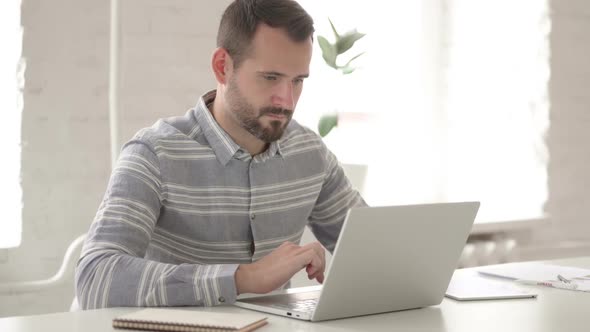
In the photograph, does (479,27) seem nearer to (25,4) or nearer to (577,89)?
(577,89)

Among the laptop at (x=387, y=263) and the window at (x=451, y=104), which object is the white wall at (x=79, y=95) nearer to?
the window at (x=451, y=104)

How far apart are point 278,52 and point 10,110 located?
126 cm

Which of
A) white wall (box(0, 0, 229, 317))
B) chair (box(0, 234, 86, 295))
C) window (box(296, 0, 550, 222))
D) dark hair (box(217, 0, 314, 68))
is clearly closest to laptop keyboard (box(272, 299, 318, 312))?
dark hair (box(217, 0, 314, 68))

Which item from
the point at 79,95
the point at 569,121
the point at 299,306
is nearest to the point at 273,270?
the point at 299,306

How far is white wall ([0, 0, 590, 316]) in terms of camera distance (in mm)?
2826

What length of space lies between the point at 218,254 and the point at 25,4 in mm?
1295

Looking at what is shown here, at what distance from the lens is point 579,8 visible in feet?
14.8

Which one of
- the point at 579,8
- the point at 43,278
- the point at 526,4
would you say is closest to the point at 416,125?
the point at 526,4

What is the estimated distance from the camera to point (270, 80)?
1968 mm

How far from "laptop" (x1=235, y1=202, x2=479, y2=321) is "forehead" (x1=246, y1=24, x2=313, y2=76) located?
57 centimetres

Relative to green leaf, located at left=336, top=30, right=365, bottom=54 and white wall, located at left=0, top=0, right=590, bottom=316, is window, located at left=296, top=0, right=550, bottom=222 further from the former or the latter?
white wall, located at left=0, top=0, right=590, bottom=316

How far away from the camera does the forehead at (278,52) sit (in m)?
1.94

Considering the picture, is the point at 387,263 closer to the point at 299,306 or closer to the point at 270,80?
the point at 299,306

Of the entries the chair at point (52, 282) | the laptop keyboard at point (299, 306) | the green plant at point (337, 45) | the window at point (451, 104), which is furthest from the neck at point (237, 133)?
the window at point (451, 104)
